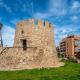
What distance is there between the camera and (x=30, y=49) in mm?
21812

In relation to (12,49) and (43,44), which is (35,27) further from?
(12,49)

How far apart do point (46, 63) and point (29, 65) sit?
88.0 inches

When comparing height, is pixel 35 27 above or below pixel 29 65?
above

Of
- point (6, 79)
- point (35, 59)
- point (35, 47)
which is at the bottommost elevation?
point (6, 79)

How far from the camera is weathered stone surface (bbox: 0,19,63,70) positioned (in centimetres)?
2112

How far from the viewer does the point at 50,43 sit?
23.8 metres

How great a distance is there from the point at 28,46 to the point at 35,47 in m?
0.83

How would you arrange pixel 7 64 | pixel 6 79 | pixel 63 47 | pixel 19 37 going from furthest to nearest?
1. pixel 63 47
2. pixel 19 37
3. pixel 7 64
4. pixel 6 79

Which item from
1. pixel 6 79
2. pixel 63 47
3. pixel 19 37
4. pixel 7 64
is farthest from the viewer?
pixel 63 47

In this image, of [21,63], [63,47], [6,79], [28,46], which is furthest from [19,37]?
[63,47]

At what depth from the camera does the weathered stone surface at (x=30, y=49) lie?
69.3 feet

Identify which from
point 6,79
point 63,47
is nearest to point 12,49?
point 6,79

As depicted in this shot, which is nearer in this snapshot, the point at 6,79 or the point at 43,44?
the point at 6,79

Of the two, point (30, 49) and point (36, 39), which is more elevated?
point (36, 39)
